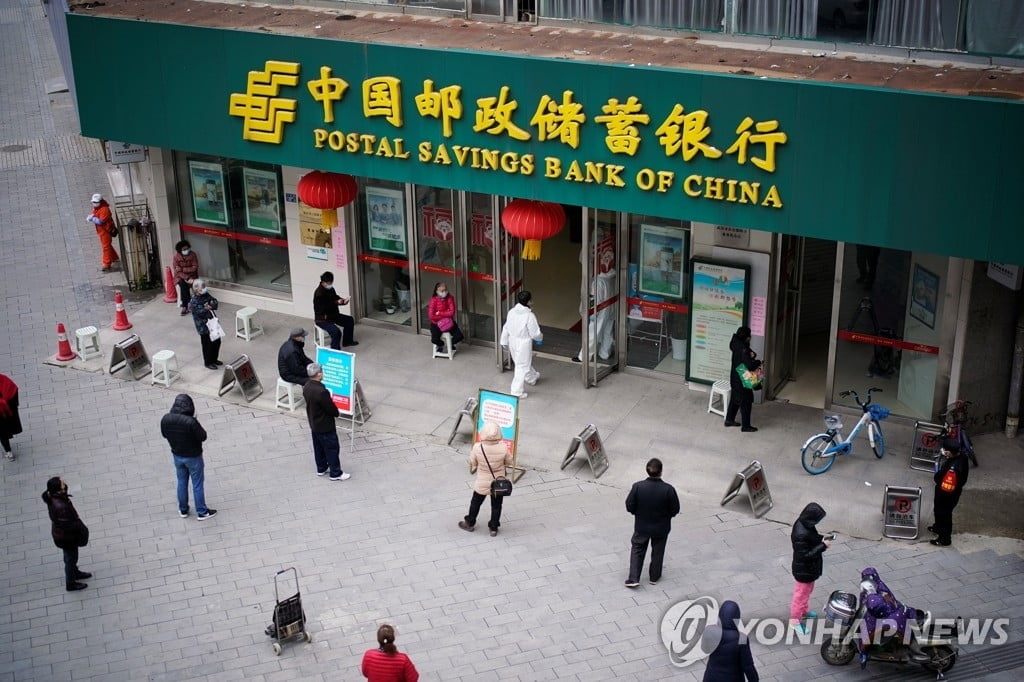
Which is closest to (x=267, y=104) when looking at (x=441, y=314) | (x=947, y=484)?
Answer: (x=441, y=314)

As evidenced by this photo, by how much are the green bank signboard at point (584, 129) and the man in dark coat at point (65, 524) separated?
6697 millimetres

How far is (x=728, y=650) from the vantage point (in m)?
11.2

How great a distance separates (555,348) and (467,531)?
17.5ft

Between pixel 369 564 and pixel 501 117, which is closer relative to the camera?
pixel 369 564

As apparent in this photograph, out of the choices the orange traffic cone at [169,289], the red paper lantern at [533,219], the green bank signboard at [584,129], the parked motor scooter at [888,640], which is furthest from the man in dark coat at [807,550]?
the orange traffic cone at [169,289]

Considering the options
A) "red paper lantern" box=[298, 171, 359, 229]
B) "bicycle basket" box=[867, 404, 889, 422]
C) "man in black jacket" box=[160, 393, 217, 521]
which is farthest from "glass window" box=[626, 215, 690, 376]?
"man in black jacket" box=[160, 393, 217, 521]

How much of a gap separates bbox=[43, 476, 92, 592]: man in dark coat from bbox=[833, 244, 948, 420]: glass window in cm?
1056

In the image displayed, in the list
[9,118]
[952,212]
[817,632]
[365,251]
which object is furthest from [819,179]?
[9,118]

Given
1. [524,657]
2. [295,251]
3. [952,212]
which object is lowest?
[524,657]

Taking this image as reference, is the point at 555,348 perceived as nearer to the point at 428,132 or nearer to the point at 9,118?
the point at 428,132

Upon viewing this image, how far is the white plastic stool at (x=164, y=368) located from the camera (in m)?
19.2

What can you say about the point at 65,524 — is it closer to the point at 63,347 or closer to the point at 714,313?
the point at 63,347

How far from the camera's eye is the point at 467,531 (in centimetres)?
1535

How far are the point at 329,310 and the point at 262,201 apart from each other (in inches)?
125
